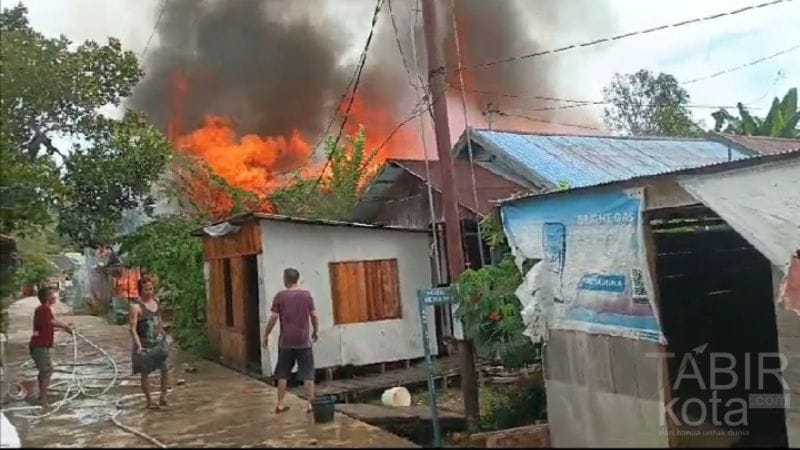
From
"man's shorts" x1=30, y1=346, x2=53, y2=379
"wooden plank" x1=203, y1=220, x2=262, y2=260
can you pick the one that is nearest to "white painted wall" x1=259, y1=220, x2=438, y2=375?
"wooden plank" x1=203, y1=220, x2=262, y2=260

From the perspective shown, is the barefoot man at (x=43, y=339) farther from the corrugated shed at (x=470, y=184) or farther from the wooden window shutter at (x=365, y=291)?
the corrugated shed at (x=470, y=184)

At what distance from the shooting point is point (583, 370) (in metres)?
8.27

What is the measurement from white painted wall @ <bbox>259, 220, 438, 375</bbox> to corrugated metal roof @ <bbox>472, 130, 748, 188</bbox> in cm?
322

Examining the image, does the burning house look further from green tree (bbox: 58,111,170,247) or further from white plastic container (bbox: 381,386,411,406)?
green tree (bbox: 58,111,170,247)

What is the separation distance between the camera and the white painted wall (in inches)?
482

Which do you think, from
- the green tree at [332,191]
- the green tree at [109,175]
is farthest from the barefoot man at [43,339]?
the green tree at [332,191]

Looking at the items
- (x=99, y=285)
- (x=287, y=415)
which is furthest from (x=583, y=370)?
(x=99, y=285)

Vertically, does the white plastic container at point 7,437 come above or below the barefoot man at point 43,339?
below

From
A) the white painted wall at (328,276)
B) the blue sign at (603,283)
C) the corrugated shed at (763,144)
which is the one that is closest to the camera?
the blue sign at (603,283)

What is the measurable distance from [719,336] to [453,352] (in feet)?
20.1

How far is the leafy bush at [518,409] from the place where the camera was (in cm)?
972

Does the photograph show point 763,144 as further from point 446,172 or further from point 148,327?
point 148,327

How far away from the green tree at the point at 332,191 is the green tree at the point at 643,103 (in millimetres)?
14846

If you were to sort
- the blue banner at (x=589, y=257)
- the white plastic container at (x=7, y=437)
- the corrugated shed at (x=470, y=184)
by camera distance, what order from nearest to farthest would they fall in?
the white plastic container at (x=7, y=437)
the blue banner at (x=589, y=257)
the corrugated shed at (x=470, y=184)
